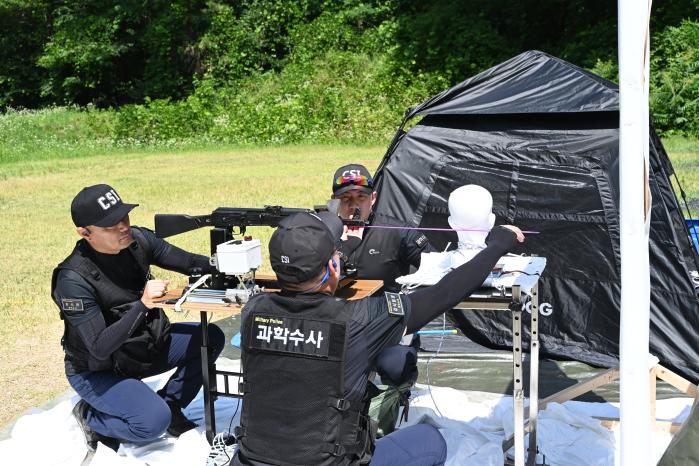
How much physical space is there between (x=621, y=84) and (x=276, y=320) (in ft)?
4.04

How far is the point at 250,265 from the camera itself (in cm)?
349

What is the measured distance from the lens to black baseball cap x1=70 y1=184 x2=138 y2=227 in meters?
3.60

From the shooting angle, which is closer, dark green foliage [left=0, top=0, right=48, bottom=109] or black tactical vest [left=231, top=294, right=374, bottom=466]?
black tactical vest [left=231, top=294, right=374, bottom=466]

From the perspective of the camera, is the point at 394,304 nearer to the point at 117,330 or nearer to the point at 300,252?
the point at 300,252

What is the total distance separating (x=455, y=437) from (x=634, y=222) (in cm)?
185

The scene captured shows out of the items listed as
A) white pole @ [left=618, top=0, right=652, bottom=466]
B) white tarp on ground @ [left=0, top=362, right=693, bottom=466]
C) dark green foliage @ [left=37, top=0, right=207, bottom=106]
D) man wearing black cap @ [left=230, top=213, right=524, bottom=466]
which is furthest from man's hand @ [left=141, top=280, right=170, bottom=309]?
dark green foliage @ [left=37, top=0, right=207, bottom=106]

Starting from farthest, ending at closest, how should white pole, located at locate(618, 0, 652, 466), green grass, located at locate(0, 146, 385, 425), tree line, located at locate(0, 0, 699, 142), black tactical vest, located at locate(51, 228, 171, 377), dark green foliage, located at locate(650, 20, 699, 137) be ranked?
tree line, located at locate(0, 0, 699, 142), dark green foliage, located at locate(650, 20, 699, 137), green grass, located at locate(0, 146, 385, 425), black tactical vest, located at locate(51, 228, 171, 377), white pole, located at locate(618, 0, 652, 466)

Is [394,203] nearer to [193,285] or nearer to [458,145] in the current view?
[458,145]

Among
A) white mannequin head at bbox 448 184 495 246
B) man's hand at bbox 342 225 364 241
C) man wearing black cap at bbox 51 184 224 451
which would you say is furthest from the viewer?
man's hand at bbox 342 225 364 241

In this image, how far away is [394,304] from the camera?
271cm

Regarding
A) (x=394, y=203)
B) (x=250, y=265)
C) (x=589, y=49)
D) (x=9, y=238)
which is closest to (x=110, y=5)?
(x=589, y=49)

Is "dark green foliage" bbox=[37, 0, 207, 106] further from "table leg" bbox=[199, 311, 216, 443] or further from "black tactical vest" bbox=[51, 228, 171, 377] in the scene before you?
"table leg" bbox=[199, 311, 216, 443]

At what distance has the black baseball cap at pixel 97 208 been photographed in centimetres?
360

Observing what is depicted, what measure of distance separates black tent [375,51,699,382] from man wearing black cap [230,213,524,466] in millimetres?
2526
